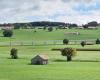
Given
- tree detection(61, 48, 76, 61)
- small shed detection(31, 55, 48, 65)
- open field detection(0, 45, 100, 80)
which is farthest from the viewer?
tree detection(61, 48, 76, 61)

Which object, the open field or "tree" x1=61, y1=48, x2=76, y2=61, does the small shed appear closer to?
the open field

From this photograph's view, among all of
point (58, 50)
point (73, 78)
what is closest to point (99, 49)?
point (58, 50)

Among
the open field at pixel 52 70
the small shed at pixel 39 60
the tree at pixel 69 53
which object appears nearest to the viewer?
the open field at pixel 52 70

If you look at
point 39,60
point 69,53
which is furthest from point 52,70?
point 69,53

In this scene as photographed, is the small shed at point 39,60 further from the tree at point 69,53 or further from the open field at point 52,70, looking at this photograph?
the tree at point 69,53

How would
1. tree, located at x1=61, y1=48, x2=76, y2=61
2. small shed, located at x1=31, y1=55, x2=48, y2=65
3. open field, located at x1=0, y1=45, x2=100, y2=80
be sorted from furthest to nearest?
tree, located at x1=61, y1=48, x2=76, y2=61 < small shed, located at x1=31, y1=55, x2=48, y2=65 < open field, located at x1=0, y1=45, x2=100, y2=80

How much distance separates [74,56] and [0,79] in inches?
1952

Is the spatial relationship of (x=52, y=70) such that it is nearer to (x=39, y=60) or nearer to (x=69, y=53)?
(x=39, y=60)

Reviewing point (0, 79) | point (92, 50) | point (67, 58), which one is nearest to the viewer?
point (0, 79)

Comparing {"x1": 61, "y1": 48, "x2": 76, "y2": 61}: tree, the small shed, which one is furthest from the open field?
{"x1": 61, "y1": 48, "x2": 76, "y2": 61}: tree

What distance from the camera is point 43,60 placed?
8906cm

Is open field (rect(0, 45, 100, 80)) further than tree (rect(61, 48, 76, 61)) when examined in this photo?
No

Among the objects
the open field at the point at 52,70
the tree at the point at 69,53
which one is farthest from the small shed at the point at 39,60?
the tree at the point at 69,53

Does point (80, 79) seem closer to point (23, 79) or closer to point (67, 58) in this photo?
point (23, 79)
